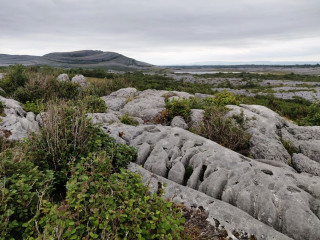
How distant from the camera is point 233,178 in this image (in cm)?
678

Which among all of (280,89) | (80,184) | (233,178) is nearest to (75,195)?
(80,184)

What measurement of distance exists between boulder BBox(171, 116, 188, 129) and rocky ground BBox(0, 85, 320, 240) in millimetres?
3117

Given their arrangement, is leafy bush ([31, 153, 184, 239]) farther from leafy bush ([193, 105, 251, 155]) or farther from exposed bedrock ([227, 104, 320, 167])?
exposed bedrock ([227, 104, 320, 167])

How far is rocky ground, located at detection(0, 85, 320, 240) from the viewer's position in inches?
215

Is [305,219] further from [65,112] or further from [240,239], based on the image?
[65,112]

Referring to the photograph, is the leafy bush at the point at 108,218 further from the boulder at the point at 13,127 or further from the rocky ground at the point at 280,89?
the rocky ground at the point at 280,89

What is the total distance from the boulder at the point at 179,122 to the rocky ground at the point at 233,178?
3117 mm

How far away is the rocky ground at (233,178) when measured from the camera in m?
5.46

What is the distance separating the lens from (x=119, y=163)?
7.32 meters

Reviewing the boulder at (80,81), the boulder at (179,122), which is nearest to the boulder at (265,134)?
the boulder at (179,122)

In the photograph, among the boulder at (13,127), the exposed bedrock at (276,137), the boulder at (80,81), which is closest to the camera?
the boulder at (13,127)

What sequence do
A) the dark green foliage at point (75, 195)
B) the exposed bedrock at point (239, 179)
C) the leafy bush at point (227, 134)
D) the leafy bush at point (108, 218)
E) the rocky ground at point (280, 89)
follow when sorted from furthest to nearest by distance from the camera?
the rocky ground at point (280, 89)
the leafy bush at point (227, 134)
the exposed bedrock at point (239, 179)
the dark green foliage at point (75, 195)
the leafy bush at point (108, 218)

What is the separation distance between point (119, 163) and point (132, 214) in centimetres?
391

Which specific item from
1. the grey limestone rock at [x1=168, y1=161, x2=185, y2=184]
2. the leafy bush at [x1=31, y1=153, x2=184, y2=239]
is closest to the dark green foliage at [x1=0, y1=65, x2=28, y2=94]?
the grey limestone rock at [x1=168, y1=161, x2=185, y2=184]
